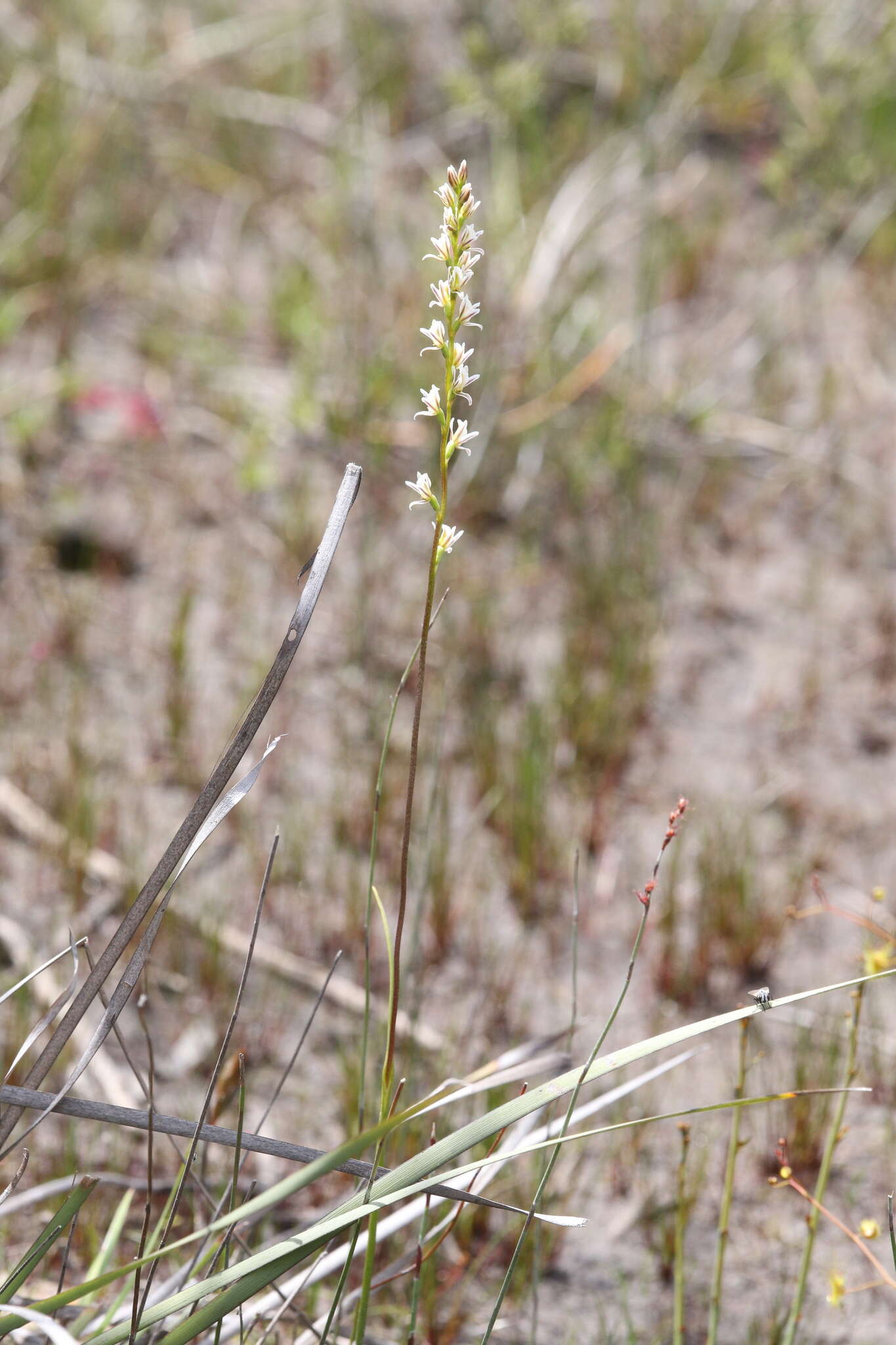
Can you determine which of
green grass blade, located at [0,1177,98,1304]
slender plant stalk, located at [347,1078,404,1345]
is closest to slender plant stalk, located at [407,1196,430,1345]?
slender plant stalk, located at [347,1078,404,1345]

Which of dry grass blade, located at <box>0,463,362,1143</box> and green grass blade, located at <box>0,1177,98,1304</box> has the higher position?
dry grass blade, located at <box>0,463,362,1143</box>

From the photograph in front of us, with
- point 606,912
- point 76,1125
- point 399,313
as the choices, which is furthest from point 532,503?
point 76,1125

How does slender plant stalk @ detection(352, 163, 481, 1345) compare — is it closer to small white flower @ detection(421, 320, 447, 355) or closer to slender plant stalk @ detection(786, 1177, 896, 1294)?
small white flower @ detection(421, 320, 447, 355)

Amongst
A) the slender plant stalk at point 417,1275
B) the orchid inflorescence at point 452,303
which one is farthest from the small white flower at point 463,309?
the slender plant stalk at point 417,1275

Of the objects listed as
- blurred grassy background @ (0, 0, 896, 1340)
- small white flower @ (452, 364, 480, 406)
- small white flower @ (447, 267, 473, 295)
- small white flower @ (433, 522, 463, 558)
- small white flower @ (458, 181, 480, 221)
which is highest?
blurred grassy background @ (0, 0, 896, 1340)

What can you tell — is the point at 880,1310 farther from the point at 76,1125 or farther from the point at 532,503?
the point at 532,503

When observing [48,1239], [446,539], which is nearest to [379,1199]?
[48,1239]
